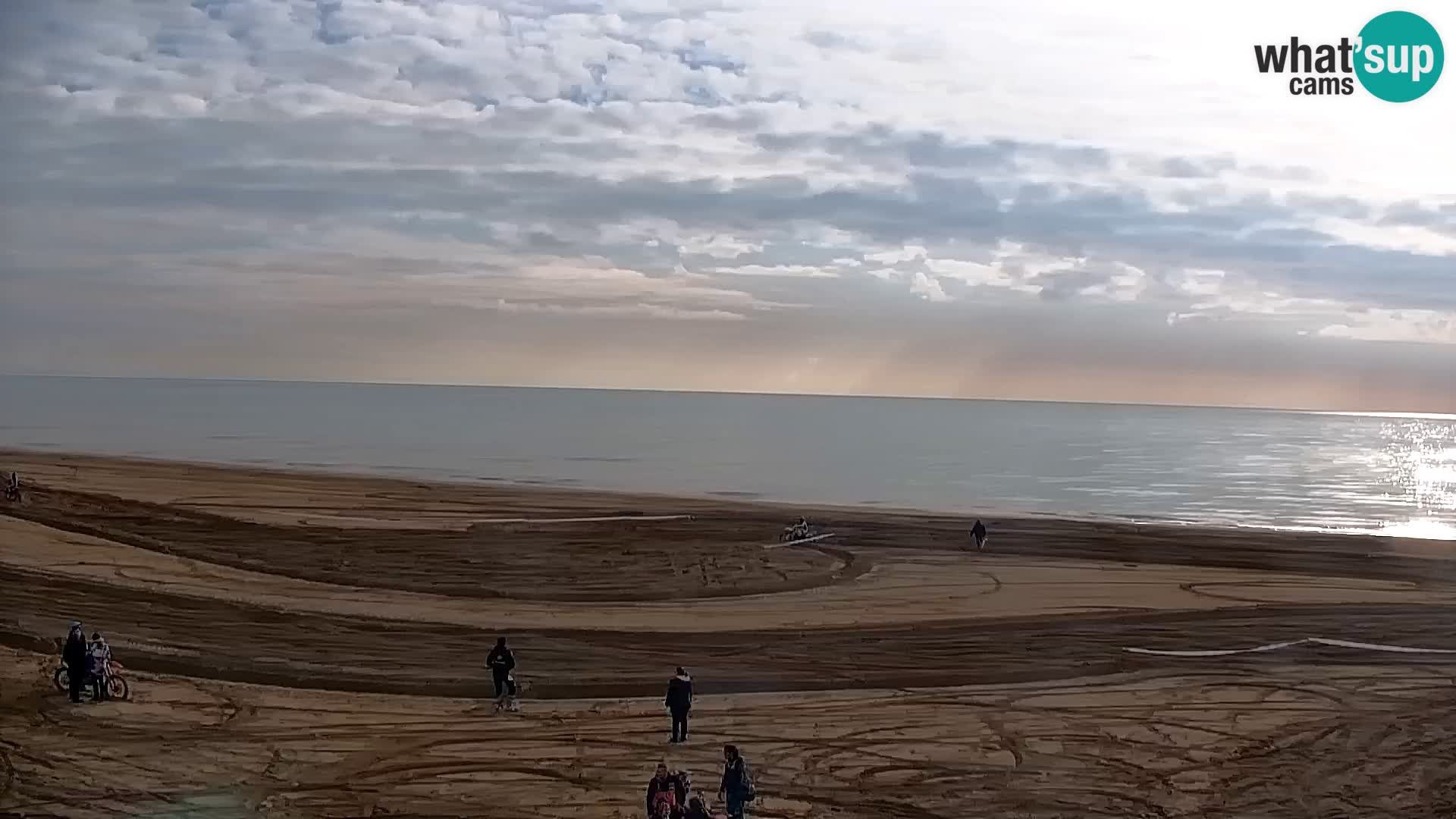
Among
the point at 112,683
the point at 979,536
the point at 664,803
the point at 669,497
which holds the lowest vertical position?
the point at 664,803

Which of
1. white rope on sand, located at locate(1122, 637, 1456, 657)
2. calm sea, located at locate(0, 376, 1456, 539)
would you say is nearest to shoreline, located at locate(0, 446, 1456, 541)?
calm sea, located at locate(0, 376, 1456, 539)

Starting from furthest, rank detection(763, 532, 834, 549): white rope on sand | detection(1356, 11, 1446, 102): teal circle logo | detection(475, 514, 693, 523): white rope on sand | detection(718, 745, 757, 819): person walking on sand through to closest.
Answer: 1. detection(475, 514, 693, 523): white rope on sand
2. detection(763, 532, 834, 549): white rope on sand
3. detection(1356, 11, 1446, 102): teal circle logo
4. detection(718, 745, 757, 819): person walking on sand

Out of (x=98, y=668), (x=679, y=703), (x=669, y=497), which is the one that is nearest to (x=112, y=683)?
(x=98, y=668)

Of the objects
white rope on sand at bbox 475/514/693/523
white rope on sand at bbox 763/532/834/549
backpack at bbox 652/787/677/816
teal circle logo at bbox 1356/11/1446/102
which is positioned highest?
teal circle logo at bbox 1356/11/1446/102

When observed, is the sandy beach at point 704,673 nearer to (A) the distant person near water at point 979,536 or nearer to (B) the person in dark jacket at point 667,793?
(A) the distant person near water at point 979,536

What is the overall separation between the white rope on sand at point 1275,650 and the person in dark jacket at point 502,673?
8.45m

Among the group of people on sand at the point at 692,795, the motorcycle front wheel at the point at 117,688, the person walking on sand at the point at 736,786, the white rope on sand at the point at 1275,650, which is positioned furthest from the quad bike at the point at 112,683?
the white rope on sand at the point at 1275,650

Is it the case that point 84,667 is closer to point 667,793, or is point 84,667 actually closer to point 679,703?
point 679,703

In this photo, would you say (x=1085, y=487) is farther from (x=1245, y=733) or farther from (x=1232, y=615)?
(x=1245, y=733)

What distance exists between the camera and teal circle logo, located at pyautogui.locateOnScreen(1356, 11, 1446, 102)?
12.4m

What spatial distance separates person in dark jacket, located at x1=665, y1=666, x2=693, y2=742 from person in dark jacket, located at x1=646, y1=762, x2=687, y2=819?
6.29 ft

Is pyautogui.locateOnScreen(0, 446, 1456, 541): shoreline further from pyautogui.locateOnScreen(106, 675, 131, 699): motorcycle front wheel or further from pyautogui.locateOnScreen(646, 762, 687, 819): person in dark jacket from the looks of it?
pyautogui.locateOnScreen(646, 762, 687, 819): person in dark jacket

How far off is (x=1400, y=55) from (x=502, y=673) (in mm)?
11606

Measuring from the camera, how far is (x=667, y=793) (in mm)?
9828
